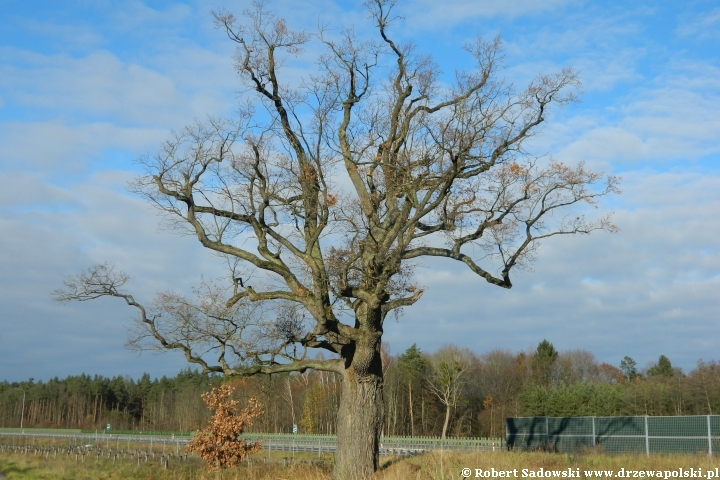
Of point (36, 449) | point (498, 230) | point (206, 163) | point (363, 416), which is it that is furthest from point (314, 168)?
point (36, 449)

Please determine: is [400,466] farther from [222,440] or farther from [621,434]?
[621,434]

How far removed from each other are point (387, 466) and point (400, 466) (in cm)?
154

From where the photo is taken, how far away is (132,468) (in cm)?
3484

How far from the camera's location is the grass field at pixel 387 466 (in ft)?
44.4

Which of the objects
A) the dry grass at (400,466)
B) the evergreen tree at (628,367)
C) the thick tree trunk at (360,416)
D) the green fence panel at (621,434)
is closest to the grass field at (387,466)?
the dry grass at (400,466)

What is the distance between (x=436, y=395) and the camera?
70.4 m

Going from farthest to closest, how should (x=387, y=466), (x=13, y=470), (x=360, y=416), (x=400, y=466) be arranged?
(x=13, y=470) < (x=387, y=466) < (x=360, y=416) < (x=400, y=466)

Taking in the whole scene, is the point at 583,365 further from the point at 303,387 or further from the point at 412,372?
the point at 303,387

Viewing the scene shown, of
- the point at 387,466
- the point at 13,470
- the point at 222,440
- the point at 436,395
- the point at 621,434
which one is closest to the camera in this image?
the point at 387,466

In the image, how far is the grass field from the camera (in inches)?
532

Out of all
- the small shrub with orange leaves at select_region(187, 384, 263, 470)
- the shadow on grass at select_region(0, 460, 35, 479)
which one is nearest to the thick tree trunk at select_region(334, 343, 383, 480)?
the small shrub with orange leaves at select_region(187, 384, 263, 470)

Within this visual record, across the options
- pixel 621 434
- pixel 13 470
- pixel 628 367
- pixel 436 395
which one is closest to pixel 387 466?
pixel 621 434

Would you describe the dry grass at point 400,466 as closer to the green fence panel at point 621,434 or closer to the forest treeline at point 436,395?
the forest treeline at point 436,395

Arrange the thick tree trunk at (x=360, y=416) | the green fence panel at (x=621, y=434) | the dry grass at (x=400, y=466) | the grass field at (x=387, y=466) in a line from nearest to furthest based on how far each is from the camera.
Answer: the grass field at (x=387, y=466)
the dry grass at (x=400, y=466)
the thick tree trunk at (x=360, y=416)
the green fence panel at (x=621, y=434)
